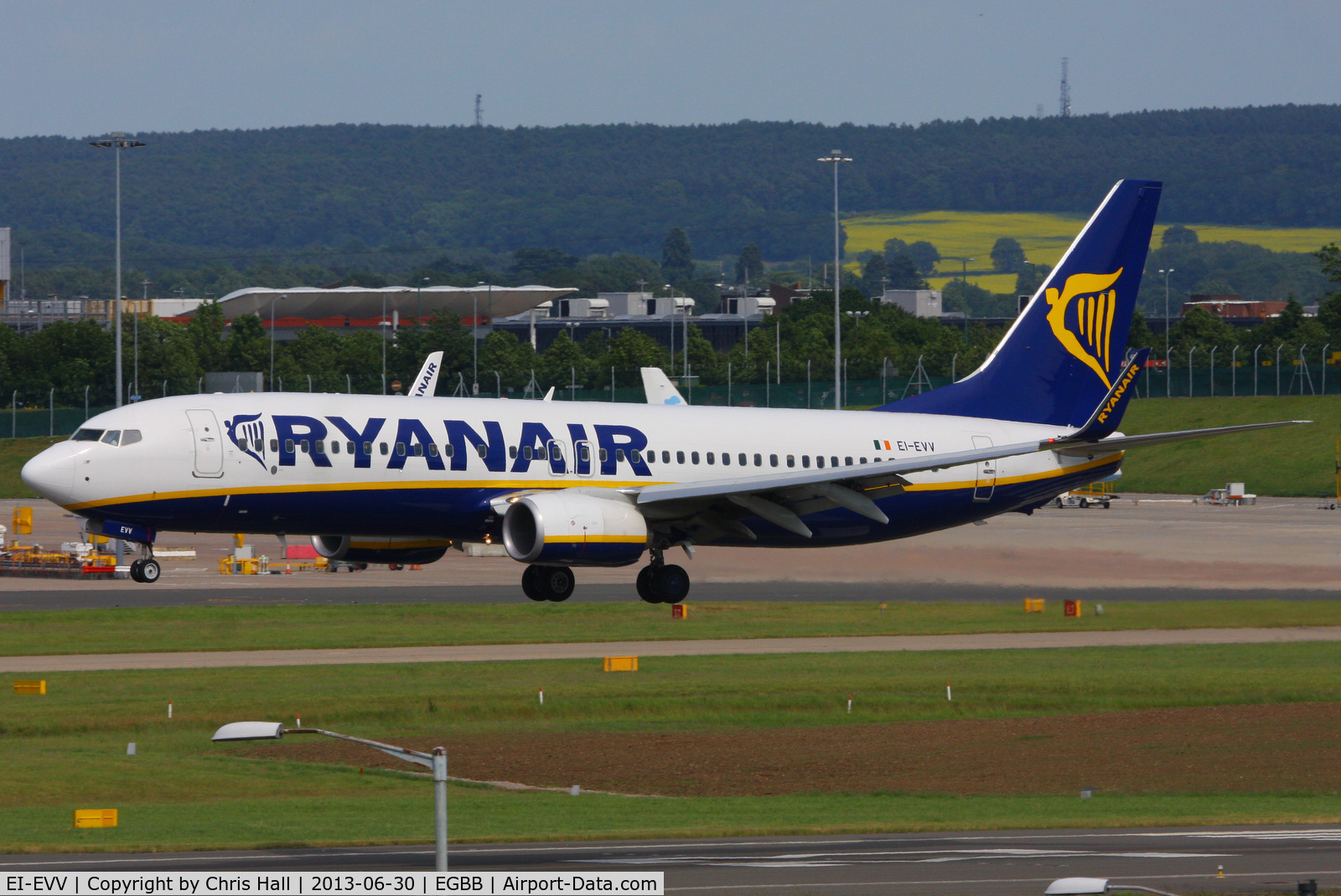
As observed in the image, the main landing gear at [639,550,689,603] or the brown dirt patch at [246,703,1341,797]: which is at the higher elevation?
the main landing gear at [639,550,689,603]

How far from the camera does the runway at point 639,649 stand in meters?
72.2

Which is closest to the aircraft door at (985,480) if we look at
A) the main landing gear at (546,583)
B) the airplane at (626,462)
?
the airplane at (626,462)

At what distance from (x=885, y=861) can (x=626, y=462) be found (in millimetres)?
20533

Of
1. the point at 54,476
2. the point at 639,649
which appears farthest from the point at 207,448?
the point at 639,649

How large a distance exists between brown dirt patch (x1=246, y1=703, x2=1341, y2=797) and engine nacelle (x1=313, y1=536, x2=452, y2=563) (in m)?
8.83

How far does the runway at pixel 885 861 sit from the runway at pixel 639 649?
3566cm

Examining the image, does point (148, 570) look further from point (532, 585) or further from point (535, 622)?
point (535, 622)

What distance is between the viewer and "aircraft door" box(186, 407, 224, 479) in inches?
1861

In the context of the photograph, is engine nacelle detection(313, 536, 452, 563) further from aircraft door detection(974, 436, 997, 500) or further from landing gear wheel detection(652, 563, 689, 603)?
aircraft door detection(974, 436, 997, 500)

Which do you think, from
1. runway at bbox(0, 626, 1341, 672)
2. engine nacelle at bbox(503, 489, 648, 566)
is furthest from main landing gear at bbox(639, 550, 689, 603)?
runway at bbox(0, 626, 1341, 672)

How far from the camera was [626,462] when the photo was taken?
52.6 metres

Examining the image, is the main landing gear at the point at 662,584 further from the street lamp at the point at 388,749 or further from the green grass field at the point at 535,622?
the street lamp at the point at 388,749

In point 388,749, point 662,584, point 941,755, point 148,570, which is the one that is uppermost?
point 388,749

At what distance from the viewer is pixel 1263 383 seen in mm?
157125
